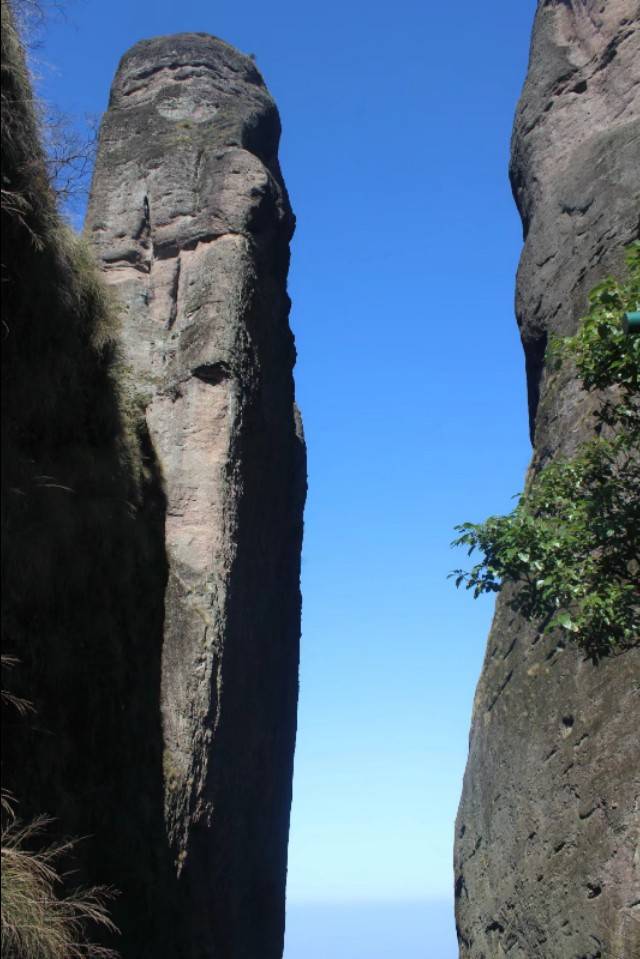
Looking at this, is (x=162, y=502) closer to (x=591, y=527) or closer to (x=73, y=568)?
(x=73, y=568)

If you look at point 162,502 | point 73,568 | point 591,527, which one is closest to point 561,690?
point 591,527

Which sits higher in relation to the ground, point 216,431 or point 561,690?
point 216,431

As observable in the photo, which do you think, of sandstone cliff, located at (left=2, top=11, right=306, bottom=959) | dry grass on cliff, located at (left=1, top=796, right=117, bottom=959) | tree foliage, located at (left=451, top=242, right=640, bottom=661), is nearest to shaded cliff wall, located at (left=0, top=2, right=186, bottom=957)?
sandstone cliff, located at (left=2, top=11, right=306, bottom=959)

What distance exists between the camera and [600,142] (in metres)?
21.3

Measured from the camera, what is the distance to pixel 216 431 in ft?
46.4

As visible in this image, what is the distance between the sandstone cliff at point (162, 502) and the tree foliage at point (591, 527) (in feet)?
12.2

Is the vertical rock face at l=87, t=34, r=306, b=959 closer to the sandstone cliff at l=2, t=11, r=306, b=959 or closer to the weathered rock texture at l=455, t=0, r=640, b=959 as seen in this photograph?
the sandstone cliff at l=2, t=11, r=306, b=959

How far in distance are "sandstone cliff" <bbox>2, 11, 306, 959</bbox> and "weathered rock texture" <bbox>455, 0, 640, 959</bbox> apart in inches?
136

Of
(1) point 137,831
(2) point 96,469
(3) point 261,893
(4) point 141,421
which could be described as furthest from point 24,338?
(3) point 261,893

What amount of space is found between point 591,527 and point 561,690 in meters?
6.21

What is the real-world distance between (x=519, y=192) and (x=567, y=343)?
590 inches

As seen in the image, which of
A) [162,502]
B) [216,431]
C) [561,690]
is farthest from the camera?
[561,690]

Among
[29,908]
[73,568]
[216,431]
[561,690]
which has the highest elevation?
[216,431]

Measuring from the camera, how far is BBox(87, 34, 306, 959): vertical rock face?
1274 centimetres
